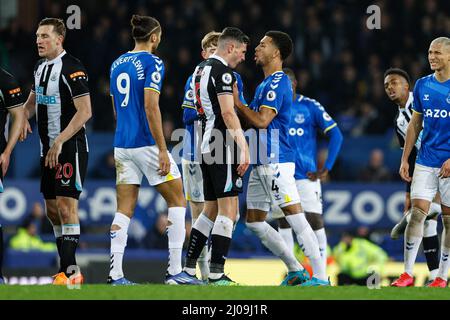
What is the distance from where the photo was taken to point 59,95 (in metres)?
10.3

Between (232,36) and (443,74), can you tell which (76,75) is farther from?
(443,74)

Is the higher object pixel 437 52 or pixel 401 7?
pixel 401 7

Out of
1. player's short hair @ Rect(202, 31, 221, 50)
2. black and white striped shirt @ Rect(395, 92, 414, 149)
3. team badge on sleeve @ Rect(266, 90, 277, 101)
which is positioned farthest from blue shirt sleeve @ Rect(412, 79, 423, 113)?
player's short hair @ Rect(202, 31, 221, 50)

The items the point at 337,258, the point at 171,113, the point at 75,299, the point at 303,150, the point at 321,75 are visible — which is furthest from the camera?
the point at 321,75

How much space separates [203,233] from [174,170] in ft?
2.39

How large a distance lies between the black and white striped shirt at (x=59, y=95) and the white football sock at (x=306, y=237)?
234 centimetres

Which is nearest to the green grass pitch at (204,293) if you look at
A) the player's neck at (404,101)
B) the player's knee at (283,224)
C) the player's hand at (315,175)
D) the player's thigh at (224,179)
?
the player's thigh at (224,179)

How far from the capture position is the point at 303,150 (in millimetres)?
13359

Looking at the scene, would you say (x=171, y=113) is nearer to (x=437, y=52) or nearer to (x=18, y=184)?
(x=18, y=184)

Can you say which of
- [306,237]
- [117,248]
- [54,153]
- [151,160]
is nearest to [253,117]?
[151,160]

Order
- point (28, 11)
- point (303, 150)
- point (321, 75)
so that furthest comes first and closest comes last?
point (28, 11)
point (321, 75)
point (303, 150)

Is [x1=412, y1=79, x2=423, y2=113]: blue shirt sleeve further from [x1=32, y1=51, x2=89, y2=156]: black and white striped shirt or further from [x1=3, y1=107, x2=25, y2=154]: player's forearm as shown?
[x1=3, y1=107, x2=25, y2=154]: player's forearm

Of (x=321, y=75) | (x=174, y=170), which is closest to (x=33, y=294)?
(x=174, y=170)

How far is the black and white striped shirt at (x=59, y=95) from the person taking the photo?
1028 centimetres
